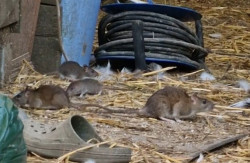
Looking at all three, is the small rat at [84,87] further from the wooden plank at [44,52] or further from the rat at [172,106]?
the wooden plank at [44,52]

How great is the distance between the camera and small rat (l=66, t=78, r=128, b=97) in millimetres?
6098

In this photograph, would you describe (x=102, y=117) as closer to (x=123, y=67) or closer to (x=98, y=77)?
(x=98, y=77)

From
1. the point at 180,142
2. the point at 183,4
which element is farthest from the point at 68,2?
the point at 183,4

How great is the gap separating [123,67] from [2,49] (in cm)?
172

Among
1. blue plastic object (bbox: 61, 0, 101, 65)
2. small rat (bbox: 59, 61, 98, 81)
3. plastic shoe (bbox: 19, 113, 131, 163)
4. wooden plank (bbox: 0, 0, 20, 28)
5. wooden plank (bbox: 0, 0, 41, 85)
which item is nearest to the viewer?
plastic shoe (bbox: 19, 113, 131, 163)

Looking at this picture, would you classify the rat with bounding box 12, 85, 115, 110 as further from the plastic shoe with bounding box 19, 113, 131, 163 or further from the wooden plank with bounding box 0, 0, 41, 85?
the plastic shoe with bounding box 19, 113, 131, 163

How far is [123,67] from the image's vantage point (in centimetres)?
773

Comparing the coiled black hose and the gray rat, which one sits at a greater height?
the coiled black hose

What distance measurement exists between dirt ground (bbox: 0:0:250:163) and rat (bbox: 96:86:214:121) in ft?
0.17

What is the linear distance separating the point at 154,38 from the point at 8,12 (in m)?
1.93

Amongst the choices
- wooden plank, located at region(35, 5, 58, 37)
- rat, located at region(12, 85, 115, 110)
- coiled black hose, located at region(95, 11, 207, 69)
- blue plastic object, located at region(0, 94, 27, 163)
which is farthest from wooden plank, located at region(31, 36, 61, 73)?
blue plastic object, located at region(0, 94, 27, 163)

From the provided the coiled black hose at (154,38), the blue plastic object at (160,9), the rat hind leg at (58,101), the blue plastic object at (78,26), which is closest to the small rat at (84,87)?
the rat hind leg at (58,101)

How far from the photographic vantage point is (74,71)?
6.73 metres

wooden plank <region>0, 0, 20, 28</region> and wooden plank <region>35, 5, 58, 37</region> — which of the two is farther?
wooden plank <region>35, 5, 58, 37</region>
